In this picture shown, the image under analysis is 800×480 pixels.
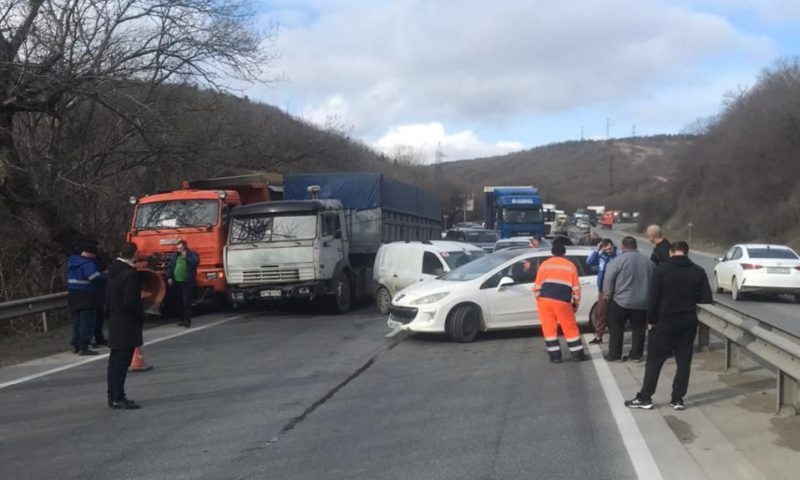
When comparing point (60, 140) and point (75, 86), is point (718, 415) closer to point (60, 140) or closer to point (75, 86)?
point (75, 86)

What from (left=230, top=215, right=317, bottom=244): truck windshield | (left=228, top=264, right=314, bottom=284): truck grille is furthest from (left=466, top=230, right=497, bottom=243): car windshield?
(left=228, top=264, right=314, bottom=284): truck grille

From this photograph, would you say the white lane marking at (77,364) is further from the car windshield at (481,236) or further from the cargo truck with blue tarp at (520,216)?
the cargo truck with blue tarp at (520,216)

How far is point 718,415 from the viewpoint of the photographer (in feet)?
24.1

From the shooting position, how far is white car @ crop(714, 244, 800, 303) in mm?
19859

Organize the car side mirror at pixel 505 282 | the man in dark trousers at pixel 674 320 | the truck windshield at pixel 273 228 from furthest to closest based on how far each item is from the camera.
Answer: the truck windshield at pixel 273 228, the car side mirror at pixel 505 282, the man in dark trousers at pixel 674 320

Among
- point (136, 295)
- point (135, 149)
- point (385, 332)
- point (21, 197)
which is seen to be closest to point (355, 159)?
point (135, 149)

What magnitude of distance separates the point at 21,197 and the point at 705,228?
64.5 m

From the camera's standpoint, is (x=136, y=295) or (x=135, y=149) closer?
(x=136, y=295)

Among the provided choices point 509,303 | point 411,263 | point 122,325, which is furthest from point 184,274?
point 122,325

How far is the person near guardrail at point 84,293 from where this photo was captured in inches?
451

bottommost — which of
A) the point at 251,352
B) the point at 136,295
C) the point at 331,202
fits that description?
the point at 251,352

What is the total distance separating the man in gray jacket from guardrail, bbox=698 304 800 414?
0.79 m

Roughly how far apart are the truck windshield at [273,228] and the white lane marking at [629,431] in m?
8.13

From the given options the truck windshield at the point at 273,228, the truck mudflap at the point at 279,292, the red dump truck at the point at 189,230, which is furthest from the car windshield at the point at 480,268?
the red dump truck at the point at 189,230
